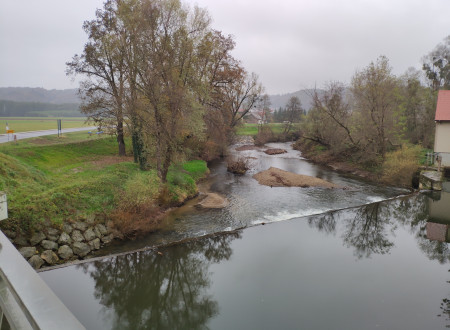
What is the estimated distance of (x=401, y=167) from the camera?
23812 mm

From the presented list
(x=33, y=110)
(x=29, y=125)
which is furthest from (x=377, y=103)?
(x=33, y=110)

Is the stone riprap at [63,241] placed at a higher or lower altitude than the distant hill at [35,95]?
lower

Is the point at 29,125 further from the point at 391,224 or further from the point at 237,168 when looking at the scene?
the point at 391,224

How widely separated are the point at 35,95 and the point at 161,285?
426 ft

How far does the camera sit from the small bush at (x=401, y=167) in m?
23.8

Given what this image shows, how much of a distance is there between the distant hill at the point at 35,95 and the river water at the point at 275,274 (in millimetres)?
112183

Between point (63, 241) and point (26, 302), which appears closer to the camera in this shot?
point (26, 302)

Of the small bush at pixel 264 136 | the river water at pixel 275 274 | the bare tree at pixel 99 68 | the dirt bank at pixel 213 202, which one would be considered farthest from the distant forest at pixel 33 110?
the river water at pixel 275 274

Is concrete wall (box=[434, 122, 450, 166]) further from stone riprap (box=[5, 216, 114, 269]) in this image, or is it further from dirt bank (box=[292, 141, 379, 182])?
stone riprap (box=[5, 216, 114, 269])

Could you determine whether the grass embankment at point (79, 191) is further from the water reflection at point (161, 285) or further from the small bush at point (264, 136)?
the small bush at point (264, 136)

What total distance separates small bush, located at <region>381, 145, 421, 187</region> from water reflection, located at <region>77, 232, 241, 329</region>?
17090 millimetres

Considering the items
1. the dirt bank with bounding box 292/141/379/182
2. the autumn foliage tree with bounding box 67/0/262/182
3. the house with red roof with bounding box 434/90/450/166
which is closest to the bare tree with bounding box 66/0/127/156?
the autumn foliage tree with bounding box 67/0/262/182

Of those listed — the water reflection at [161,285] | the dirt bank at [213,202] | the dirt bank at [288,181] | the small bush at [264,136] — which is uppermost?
the small bush at [264,136]

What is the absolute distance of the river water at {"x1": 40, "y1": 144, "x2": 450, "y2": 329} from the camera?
913 cm
